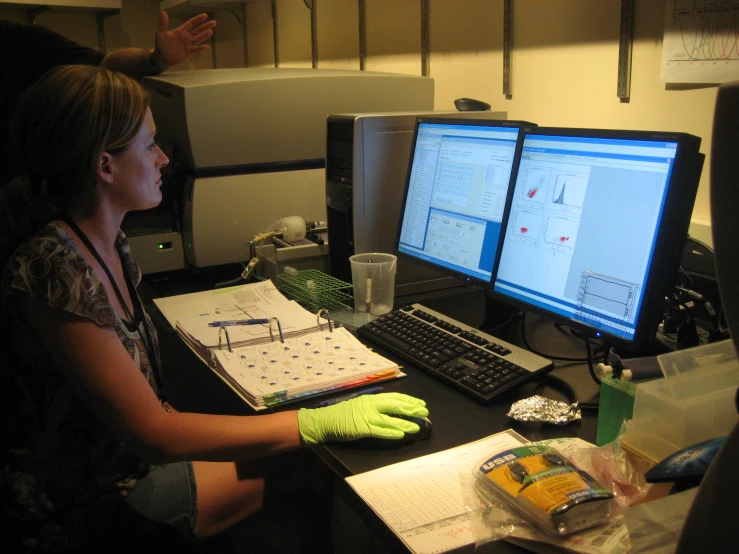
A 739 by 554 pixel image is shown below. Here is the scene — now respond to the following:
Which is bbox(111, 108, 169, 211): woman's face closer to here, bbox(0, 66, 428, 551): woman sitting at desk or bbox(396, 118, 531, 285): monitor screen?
bbox(0, 66, 428, 551): woman sitting at desk

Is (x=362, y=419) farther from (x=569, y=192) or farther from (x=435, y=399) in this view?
(x=569, y=192)

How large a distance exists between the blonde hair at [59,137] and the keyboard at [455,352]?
0.63 meters

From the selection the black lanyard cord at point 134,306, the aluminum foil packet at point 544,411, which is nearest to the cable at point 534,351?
the aluminum foil packet at point 544,411

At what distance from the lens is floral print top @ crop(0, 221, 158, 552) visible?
104 cm

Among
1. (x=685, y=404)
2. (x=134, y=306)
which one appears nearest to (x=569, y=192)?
(x=685, y=404)

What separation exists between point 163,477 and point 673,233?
0.94m

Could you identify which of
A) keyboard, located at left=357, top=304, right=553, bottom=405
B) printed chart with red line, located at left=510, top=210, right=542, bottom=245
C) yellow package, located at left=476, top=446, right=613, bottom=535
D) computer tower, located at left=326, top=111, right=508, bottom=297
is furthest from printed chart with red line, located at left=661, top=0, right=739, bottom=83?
yellow package, located at left=476, top=446, right=613, bottom=535

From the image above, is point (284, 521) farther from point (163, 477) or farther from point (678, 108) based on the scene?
point (678, 108)

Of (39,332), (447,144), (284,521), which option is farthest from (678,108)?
(39,332)

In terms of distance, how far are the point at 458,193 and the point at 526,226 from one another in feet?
0.81

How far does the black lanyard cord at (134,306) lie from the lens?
3.76 feet

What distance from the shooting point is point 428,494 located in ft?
2.79

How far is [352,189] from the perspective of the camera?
1.64 metres

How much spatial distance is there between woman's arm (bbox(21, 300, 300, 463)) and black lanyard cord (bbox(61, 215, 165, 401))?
0.18 metres
